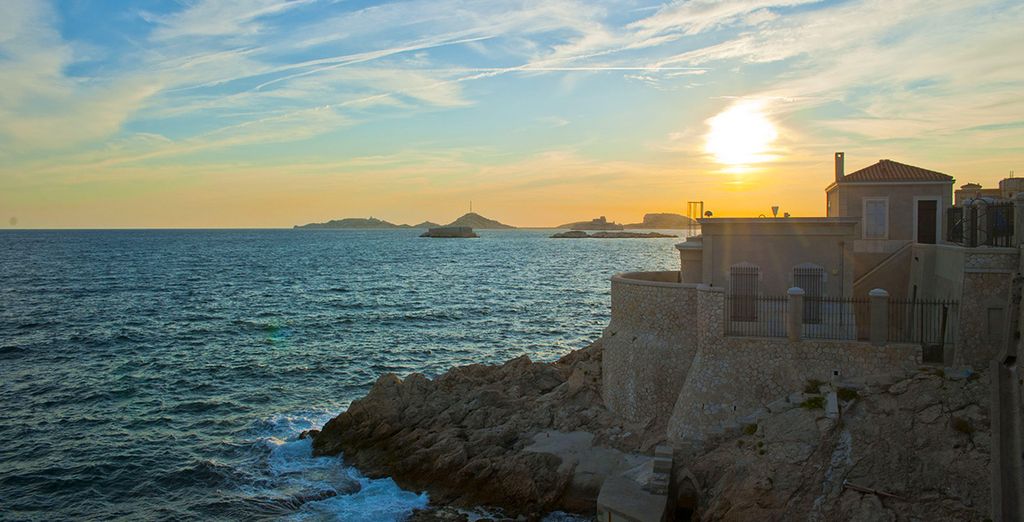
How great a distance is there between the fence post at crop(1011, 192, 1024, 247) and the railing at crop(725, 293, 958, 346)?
2.32m

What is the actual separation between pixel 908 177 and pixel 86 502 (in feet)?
105

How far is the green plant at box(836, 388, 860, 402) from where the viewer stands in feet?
62.3

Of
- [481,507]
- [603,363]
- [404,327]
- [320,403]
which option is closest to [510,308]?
[404,327]

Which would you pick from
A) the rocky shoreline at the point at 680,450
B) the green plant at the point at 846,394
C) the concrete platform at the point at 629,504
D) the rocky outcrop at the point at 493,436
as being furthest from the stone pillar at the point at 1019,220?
the concrete platform at the point at 629,504

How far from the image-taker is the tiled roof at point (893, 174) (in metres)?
27.3

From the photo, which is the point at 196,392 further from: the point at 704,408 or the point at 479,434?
the point at 704,408

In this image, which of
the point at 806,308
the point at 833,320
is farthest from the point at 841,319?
the point at 806,308

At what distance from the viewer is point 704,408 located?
20859 millimetres

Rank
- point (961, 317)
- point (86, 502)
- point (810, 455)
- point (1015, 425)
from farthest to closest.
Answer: point (86, 502) → point (961, 317) → point (810, 455) → point (1015, 425)

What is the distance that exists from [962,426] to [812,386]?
382cm

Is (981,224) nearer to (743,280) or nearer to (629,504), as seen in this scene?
(743,280)

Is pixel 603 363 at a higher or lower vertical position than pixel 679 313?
lower

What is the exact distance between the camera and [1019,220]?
19328mm

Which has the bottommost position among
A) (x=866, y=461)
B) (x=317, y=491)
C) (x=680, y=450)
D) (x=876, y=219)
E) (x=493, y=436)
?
(x=317, y=491)
